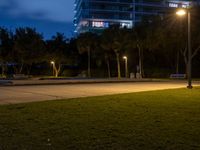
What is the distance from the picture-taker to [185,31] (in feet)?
141

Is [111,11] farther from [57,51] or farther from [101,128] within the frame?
[101,128]

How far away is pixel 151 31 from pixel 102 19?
72.6 meters

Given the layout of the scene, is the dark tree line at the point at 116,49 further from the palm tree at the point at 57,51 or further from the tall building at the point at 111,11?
the tall building at the point at 111,11

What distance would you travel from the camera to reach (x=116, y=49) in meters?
56.4

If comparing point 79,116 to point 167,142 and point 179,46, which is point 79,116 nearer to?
point 167,142

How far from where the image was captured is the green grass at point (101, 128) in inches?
255

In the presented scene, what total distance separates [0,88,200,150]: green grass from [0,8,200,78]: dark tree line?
110 feet

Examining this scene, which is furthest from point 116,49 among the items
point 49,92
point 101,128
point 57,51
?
point 101,128

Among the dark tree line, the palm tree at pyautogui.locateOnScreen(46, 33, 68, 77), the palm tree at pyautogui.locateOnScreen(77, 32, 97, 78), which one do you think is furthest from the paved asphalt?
the palm tree at pyautogui.locateOnScreen(46, 33, 68, 77)

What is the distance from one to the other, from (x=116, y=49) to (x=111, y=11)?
6482cm

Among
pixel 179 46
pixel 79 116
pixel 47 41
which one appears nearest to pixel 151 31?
pixel 179 46

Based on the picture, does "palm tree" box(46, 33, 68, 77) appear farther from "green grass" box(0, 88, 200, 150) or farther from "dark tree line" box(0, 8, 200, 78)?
"green grass" box(0, 88, 200, 150)

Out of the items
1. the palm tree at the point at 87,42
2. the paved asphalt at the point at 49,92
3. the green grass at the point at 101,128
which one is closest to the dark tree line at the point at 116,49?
the palm tree at the point at 87,42

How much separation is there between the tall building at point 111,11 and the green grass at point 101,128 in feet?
346
